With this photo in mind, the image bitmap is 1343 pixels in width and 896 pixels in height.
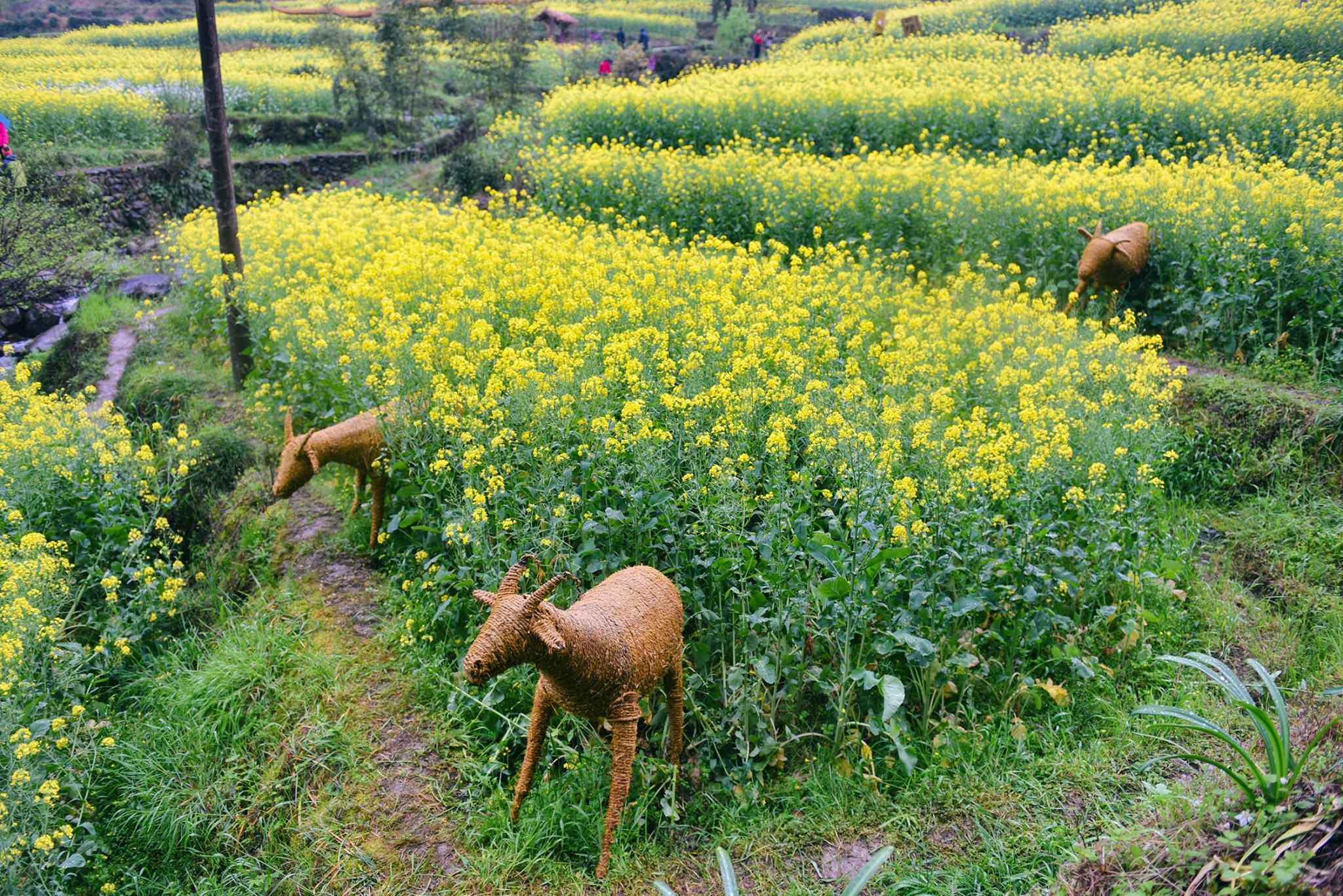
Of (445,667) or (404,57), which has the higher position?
(404,57)

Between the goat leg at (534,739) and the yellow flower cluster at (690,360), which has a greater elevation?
the yellow flower cluster at (690,360)

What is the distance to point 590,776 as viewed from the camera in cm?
373

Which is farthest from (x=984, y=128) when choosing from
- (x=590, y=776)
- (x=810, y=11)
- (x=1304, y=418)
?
(x=810, y=11)

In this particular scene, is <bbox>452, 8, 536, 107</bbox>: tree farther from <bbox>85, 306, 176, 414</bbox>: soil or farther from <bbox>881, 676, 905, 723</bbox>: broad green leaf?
<bbox>881, 676, 905, 723</bbox>: broad green leaf

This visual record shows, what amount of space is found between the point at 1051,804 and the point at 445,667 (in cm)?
301

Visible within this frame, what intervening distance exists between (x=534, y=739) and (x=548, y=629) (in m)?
0.70

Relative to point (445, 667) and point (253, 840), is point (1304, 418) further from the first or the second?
point (253, 840)

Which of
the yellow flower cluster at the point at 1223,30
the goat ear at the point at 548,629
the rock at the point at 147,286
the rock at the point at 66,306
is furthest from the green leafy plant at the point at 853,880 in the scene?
the yellow flower cluster at the point at 1223,30

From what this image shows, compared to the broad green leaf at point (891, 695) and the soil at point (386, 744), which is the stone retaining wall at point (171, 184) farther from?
the broad green leaf at point (891, 695)

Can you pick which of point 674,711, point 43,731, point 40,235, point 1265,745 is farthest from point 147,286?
point 1265,745

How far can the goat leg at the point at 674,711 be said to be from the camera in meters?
3.61

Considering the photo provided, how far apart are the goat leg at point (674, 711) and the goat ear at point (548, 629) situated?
79 centimetres

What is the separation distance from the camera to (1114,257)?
7.64m

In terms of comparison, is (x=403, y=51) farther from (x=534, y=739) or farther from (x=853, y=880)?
(x=853, y=880)
